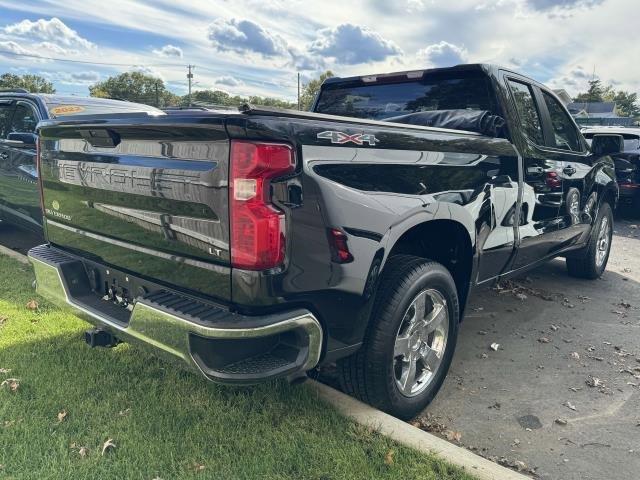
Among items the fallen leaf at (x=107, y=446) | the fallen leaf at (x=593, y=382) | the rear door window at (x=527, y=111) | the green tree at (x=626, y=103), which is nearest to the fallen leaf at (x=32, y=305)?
the fallen leaf at (x=107, y=446)

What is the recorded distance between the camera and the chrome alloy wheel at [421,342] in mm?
3016

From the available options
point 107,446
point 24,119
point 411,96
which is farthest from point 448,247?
point 24,119

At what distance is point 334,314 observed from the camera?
2486mm

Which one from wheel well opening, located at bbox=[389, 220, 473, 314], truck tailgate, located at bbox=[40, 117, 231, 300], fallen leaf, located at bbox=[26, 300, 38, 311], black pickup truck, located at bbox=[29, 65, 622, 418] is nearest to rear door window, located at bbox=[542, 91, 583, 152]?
black pickup truck, located at bbox=[29, 65, 622, 418]

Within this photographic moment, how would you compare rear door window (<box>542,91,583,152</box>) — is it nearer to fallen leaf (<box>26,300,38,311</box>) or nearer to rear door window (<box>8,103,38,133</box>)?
fallen leaf (<box>26,300,38,311</box>)

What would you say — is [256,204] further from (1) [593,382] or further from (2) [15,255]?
(2) [15,255]

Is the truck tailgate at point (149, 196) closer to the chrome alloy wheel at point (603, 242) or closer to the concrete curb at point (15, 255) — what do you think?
the concrete curb at point (15, 255)

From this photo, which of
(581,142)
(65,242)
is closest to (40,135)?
(65,242)

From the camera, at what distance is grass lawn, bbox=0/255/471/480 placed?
2.50 m

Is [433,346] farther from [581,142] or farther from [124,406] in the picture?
[581,142]

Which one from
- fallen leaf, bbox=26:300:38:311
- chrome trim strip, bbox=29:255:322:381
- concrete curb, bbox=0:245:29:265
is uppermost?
chrome trim strip, bbox=29:255:322:381

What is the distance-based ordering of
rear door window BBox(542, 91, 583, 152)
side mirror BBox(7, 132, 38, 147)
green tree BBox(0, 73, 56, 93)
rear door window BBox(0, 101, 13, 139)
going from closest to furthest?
rear door window BBox(542, 91, 583, 152) → side mirror BBox(7, 132, 38, 147) → rear door window BBox(0, 101, 13, 139) → green tree BBox(0, 73, 56, 93)

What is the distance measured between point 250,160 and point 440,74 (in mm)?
2550

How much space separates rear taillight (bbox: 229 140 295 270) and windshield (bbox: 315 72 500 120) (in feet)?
7.60
